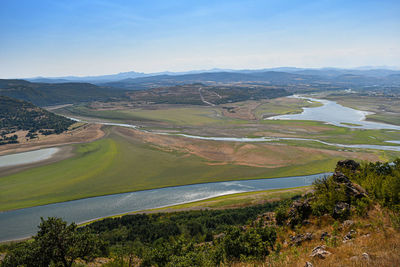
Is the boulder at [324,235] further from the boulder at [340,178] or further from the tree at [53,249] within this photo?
the tree at [53,249]

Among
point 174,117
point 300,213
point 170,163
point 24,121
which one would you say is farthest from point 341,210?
point 24,121

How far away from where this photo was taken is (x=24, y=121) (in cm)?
10900

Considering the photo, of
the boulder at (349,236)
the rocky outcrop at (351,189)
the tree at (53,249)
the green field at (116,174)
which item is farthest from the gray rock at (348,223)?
the green field at (116,174)

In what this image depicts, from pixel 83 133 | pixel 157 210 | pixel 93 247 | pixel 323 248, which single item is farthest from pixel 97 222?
pixel 83 133

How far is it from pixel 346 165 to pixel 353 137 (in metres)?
62.0

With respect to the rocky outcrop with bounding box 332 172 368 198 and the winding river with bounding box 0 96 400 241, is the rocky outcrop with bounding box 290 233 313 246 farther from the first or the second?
the winding river with bounding box 0 96 400 241

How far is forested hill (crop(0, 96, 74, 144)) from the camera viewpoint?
94094 millimetres

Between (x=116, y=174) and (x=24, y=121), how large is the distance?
83.8 metres

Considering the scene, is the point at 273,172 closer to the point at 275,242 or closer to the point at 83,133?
the point at 275,242

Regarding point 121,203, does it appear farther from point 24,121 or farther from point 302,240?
point 24,121

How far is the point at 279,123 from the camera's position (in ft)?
342

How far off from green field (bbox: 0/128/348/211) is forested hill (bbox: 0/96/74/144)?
41.4 m

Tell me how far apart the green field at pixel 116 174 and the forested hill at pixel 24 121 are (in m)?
41.4

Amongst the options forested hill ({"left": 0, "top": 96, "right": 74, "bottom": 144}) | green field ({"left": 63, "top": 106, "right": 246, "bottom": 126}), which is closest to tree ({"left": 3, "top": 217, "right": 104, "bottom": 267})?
forested hill ({"left": 0, "top": 96, "right": 74, "bottom": 144})
